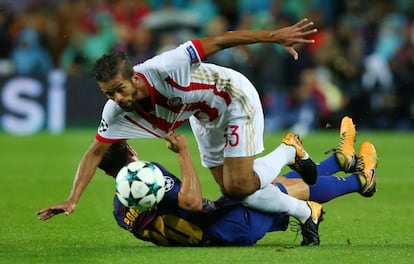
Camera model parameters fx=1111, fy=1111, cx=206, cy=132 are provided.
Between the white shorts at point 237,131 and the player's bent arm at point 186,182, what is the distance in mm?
703

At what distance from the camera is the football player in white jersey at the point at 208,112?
26.2ft

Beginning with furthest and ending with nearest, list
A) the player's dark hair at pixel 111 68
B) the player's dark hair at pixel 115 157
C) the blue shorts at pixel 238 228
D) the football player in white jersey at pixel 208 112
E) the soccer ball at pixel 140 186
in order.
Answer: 1. the player's dark hair at pixel 115 157
2. the blue shorts at pixel 238 228
3. the football player in white jersey at pixel 208 112
4. the player's dark hair at pixel 111 68
5. the soccer ball at pixel 140 186

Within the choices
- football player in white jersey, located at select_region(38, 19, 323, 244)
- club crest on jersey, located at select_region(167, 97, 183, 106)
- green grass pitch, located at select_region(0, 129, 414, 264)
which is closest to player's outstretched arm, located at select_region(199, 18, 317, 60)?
football player in white jersey, located at select_region(38, 19, 323, 244)

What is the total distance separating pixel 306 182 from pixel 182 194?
142 cm

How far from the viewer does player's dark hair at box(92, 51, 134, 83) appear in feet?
25.6

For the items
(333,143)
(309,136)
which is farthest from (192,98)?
(309,136)

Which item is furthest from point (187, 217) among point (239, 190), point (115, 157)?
point (115, 157)

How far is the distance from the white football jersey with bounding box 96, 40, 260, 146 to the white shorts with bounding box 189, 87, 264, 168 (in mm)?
19

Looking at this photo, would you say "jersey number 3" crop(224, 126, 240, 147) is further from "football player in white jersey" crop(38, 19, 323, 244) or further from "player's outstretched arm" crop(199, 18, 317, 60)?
"player's outstretched arm" crop(199, 18, 317, 60)

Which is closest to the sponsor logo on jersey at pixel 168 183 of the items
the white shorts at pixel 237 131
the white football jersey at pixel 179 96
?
the white football jersey at pixel 179 96

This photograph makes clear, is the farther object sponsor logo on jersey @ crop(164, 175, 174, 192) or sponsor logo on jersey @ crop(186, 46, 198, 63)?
sponsor logo on jersey @ crop(186, 46, 198, 63)

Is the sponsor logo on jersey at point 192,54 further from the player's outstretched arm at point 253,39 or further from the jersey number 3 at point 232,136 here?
the jersey number 3 at point 232,136

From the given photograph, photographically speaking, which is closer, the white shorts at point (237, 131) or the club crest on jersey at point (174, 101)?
the club crest on jersey at point (174, 101)

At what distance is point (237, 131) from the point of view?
8.53 m
